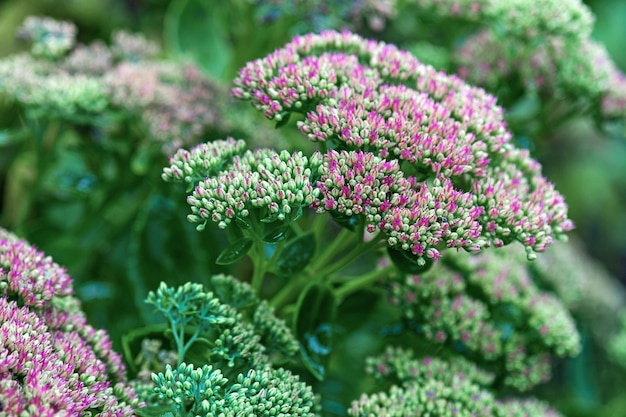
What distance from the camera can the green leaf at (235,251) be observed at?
100cm

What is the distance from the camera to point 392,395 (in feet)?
3.70

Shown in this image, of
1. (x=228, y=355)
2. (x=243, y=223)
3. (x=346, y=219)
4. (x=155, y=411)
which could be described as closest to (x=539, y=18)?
(x=346, y=219)

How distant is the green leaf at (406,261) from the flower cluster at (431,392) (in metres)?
0.21

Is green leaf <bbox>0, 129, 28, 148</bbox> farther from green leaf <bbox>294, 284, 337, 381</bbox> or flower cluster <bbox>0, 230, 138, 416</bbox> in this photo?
green leaf <bbox>294, 284, 337, 381</bbox>

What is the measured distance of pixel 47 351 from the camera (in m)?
0.90

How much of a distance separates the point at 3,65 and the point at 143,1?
51.4 inches

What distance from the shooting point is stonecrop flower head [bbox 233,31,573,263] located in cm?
96

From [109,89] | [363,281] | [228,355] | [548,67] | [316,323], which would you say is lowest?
[228,355]

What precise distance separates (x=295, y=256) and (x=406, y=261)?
0.19 metres

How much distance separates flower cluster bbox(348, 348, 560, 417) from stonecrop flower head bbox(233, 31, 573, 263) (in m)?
0.27

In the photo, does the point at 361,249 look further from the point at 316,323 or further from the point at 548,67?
the point at 548,67

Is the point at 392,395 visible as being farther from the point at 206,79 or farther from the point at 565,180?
the point at 565,180

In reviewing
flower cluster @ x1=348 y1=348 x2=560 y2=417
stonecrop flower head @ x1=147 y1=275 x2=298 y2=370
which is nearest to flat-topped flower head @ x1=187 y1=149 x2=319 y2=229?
stonecrop flower head @ x1=147 y1=275 x2=298 y2=370

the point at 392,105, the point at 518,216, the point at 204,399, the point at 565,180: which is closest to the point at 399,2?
the point at 392,105
